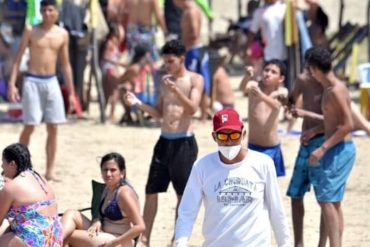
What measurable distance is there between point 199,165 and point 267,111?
98.3 inches

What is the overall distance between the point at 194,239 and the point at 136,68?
548cm

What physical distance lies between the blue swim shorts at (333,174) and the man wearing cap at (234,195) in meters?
1.96

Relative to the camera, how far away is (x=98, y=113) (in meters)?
16.3

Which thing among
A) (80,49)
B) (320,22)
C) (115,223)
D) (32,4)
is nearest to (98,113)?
(80,49)

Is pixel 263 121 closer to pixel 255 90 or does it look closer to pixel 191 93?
pixel 255 90

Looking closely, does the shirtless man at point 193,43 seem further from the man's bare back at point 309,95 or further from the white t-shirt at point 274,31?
the man's bare back at point 309,95

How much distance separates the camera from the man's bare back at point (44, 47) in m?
11.8

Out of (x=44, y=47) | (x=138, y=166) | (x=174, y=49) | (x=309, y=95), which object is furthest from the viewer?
(x=138, y=166)

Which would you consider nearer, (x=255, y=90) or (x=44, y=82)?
(x=255, y=90)

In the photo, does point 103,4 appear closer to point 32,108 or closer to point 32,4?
point 32,4

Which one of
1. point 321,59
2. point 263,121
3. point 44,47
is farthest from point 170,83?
point 44,47

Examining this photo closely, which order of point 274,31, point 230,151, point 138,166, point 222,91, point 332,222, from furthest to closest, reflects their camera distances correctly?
point 222,91, point 274,31, point 138,166, point 332,222, point 230,151

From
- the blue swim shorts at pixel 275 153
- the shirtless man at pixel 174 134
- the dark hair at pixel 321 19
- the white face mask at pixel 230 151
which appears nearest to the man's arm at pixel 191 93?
the shirtless man at pixel 174 134

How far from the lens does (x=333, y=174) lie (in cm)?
878
